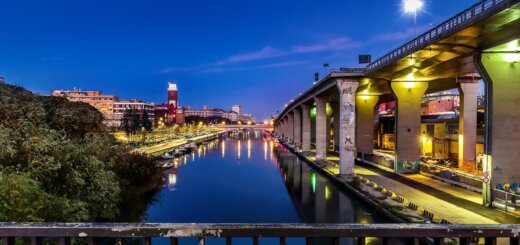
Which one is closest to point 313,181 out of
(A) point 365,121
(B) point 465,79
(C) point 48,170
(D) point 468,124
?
(D) point 468,124

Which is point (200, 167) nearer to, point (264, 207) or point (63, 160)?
point (264, 207)

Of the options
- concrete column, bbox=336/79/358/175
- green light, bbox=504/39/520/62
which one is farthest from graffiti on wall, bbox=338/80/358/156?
green light, bbox=504/39/520/62

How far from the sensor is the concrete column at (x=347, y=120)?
41.5m

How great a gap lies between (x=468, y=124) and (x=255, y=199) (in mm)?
30023

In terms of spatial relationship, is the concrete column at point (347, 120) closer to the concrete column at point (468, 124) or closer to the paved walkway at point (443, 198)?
the paved walkway at point (443, 198)

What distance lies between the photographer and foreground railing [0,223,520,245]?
14.0ft

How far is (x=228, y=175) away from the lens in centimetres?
5712

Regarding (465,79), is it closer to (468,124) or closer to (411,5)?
(468,124)

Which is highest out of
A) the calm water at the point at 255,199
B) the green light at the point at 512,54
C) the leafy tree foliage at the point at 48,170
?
the green light at the point at 512,54

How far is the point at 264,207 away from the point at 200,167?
32346 mm

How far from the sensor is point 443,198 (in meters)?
28.2

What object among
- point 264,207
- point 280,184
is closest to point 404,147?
point 280,184

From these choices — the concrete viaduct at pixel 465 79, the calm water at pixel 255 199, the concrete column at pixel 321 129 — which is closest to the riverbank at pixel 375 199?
the calm water at pixel 255 199

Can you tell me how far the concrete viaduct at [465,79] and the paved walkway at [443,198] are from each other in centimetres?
212
